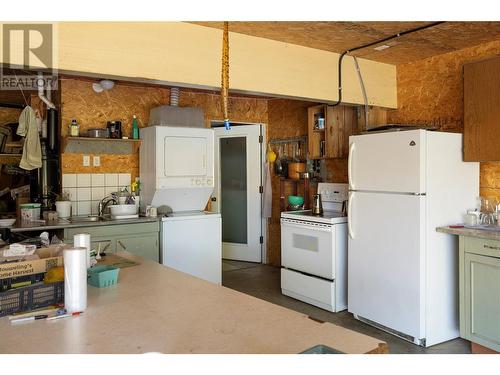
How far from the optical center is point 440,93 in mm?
4070

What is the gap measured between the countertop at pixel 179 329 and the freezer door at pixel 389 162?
6.89ft

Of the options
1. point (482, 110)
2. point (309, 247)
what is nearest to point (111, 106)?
point (309, 247)

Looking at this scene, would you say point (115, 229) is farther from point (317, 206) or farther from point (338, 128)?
point (338, 128)

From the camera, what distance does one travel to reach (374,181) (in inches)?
147

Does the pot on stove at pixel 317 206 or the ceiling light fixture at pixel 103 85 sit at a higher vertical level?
the ceiling light fixture at pixel 103 85

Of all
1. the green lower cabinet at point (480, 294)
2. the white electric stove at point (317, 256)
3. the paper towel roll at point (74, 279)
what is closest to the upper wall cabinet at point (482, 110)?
the green lower cabinet at point (480, 294)

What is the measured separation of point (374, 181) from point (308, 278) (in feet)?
4.23

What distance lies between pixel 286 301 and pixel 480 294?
6.44ft

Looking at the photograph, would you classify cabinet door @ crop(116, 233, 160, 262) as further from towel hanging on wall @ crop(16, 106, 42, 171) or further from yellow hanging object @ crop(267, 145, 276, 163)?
yellow hanging object @ crop(267, 145, 276, 163)

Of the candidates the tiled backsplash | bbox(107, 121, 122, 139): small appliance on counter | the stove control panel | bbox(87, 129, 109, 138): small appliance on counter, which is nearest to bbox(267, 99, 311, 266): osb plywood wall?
the stove control panel

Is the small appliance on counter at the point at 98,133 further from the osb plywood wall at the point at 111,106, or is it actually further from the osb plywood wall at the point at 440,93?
the osb plywood wall at the point at 440,93

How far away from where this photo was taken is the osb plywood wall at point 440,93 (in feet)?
12.2
